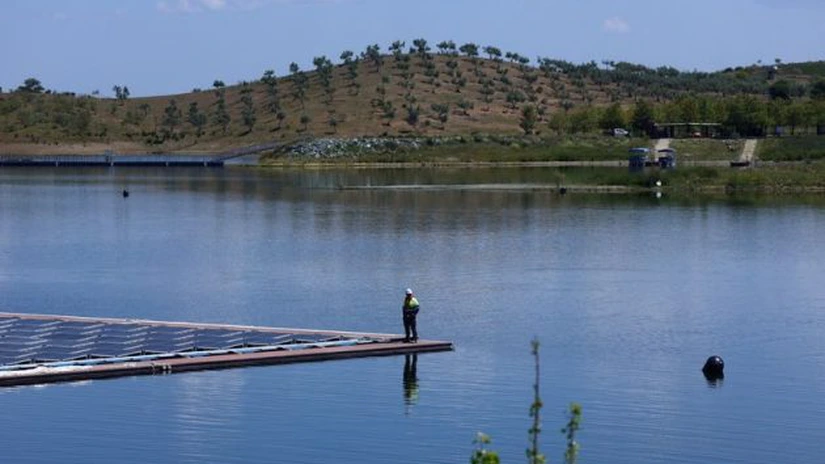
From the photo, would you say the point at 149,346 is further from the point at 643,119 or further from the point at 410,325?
the point at 643,119

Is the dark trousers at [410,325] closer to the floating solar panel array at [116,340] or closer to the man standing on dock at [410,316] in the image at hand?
the man standing on dock at [410,316]

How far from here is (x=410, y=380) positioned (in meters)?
48.3

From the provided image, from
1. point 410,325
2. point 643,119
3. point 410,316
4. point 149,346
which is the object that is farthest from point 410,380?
point 643,119

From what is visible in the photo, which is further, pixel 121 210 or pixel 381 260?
A: pixel 121 210

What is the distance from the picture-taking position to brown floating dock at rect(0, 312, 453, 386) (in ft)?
157

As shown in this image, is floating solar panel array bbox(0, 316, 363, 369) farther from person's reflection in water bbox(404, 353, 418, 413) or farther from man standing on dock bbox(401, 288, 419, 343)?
person's reflection in water bbox(404, 353, 418, 413)

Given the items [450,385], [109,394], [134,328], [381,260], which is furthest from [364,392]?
[381,260]

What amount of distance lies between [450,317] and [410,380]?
11541mm

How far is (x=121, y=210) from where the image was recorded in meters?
119

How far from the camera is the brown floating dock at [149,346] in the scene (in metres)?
47.9

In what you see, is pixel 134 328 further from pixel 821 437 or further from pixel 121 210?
pixel 121 210

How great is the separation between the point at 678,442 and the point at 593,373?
8881mm

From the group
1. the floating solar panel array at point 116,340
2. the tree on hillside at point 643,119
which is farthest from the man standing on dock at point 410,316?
the tree on hillside at point 643,119

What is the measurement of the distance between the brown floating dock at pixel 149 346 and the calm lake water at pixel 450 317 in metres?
0.82
